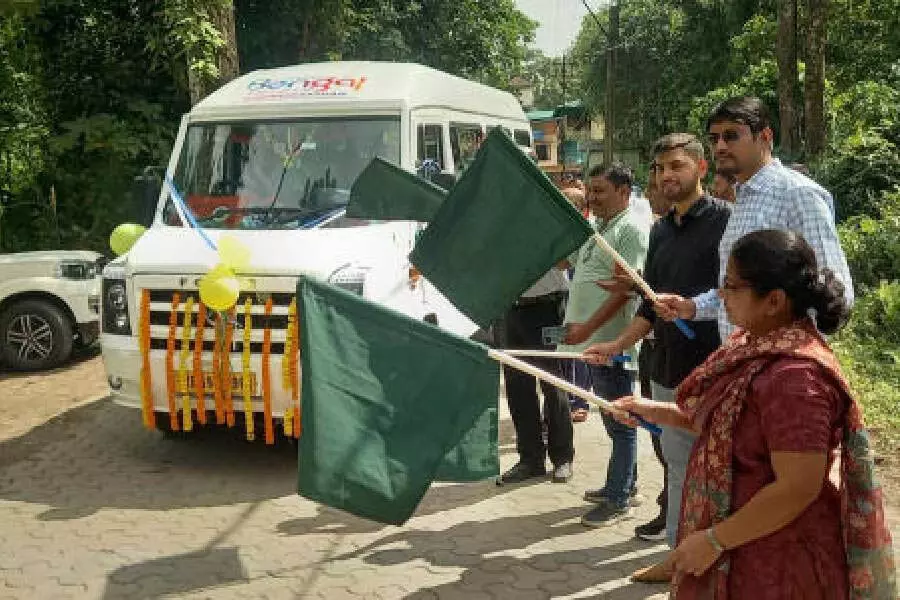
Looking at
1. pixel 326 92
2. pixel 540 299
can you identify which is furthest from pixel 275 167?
pixel 540 299

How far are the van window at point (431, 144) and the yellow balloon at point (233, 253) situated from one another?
168cm

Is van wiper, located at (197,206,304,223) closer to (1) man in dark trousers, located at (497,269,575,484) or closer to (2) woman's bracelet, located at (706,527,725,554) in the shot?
(1) man in dark trousers, located at (497,269,575,484)

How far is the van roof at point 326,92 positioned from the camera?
641 cm

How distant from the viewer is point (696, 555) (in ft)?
6.99

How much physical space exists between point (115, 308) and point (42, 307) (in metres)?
3.64

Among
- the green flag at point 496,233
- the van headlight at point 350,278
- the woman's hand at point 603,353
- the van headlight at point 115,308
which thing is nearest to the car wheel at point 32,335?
the van headlight at point 115,308

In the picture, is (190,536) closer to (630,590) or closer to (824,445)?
(630,590)

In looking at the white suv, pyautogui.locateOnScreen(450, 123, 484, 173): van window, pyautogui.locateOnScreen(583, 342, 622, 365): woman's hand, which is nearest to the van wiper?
pyautogui.locateOnScreen(450, 123, 484, 173): van window

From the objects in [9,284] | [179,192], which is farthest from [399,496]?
[9,284]

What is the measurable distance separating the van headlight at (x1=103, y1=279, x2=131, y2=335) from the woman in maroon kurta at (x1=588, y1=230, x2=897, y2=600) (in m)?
4.46

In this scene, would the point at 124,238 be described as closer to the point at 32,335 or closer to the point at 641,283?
the point at 32,335

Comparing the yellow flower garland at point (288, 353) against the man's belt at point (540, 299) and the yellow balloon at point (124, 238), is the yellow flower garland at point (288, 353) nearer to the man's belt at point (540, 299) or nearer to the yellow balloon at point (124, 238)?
the man's belt at point (540, 299)

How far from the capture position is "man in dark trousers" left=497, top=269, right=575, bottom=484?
17.5ft

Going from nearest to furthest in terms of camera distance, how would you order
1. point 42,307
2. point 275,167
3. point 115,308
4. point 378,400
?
1. point 378,400
2. point 115,308
3. point 275,167
4. point 42,307
